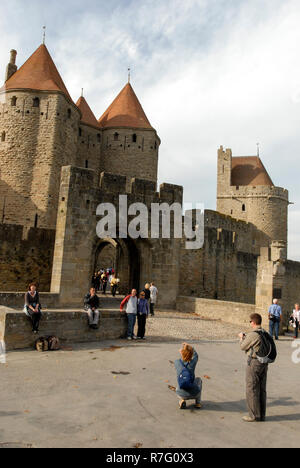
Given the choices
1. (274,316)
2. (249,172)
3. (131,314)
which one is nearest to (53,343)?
(131,314)

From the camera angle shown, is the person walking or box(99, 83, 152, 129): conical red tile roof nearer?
the person walking

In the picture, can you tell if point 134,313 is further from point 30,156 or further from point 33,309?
point 30,156

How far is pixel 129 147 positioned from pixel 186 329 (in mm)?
21373

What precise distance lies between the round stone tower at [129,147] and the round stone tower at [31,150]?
5.48m

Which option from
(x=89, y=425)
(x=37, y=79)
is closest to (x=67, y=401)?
(x=89, y=425)

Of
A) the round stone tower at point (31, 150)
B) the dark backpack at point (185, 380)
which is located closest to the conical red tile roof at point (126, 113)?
the round stone tower at point (31, 150)

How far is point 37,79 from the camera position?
81.7 feet

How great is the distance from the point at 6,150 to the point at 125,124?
10.2 meters

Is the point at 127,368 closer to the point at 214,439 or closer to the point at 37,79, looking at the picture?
the point at 214,439

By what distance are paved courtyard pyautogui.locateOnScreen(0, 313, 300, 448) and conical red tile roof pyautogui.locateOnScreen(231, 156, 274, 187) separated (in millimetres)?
39069

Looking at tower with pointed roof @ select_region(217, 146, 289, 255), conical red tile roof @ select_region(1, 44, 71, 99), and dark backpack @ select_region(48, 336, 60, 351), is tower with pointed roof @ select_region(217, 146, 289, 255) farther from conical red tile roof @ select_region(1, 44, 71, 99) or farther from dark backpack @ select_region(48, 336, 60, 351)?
dark backpack @ select_region(48, 336, 60, 351)

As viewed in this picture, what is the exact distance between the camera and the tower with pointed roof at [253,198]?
42.2 m

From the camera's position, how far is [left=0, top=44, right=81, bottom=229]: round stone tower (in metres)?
23.2

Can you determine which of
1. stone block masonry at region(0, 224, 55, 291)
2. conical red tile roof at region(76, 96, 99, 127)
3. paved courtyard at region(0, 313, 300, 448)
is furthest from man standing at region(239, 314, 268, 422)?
conical red tile roof at region(76, 96, 99, 127)
